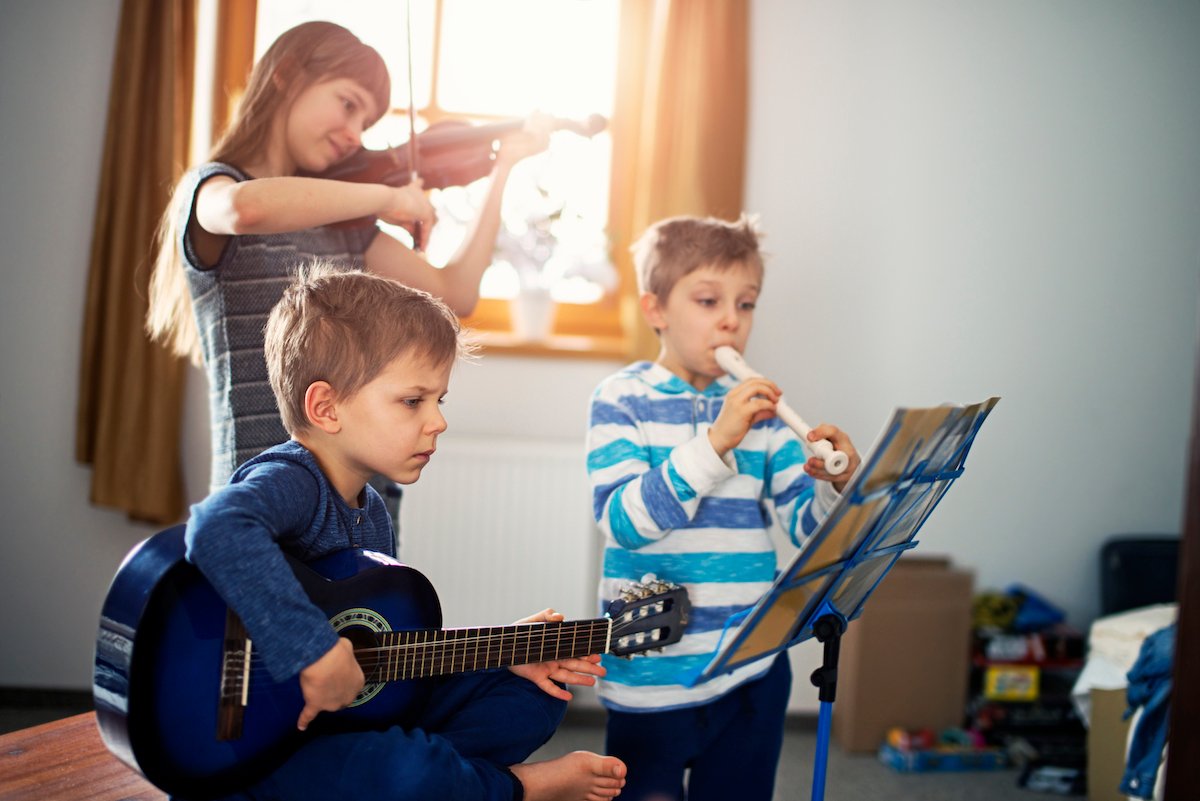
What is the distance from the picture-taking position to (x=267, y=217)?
1375 mm

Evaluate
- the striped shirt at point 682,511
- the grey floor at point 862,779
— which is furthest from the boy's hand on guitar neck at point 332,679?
the grey floor at point 862,779

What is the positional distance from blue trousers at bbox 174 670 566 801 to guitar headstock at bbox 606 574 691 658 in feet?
0.47

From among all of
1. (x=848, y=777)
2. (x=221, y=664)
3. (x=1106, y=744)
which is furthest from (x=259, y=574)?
(x=1106, y=744)

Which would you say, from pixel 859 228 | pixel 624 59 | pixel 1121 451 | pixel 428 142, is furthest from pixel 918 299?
pixel 428 142

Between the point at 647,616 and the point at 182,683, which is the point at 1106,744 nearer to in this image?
the point at 647,616

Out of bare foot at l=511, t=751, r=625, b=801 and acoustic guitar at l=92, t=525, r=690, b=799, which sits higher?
acoustic guitar at l=92, t=525, r=690, b=799

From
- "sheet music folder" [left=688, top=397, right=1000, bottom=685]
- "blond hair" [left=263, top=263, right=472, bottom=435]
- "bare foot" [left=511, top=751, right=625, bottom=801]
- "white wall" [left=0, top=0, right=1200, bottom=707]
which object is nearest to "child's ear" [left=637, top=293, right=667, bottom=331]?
"blond hair" [left=263, top=263, right=472, bottom=435]

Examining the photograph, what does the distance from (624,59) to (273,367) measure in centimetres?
169

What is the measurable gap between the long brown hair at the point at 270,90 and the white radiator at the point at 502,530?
3.17 feet

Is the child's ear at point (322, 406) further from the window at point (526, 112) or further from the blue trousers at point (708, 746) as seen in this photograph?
the window at point (526, 112)

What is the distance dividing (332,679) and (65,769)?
0.68 metres

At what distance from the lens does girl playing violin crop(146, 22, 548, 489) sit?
141cm

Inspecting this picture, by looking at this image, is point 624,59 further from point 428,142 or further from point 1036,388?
point 1036,388

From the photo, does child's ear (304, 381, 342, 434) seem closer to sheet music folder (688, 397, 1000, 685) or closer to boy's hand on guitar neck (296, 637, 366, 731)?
boy's hand on guitar neck (296, 637, 366, 731)
